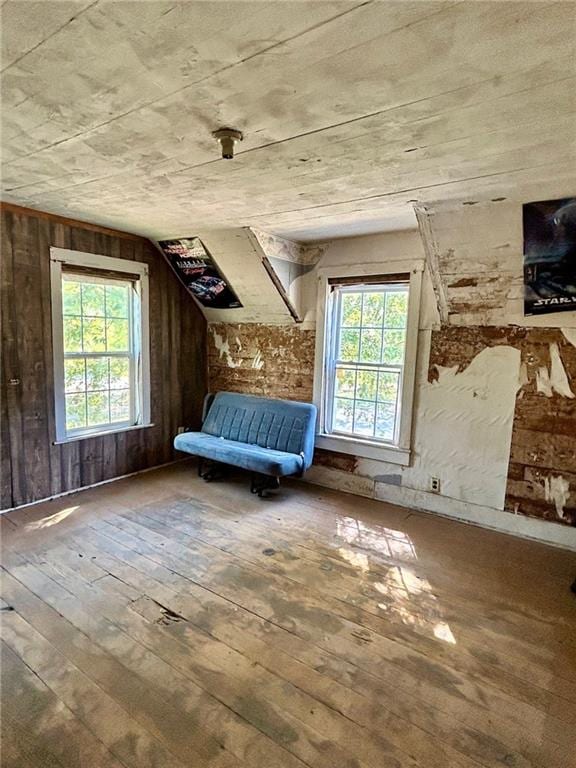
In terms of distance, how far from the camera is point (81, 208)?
10.4 feet

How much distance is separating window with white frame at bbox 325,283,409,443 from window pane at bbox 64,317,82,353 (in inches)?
90.9

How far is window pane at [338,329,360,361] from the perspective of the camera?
12.7 feet

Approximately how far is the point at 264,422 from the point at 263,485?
24.1 inches

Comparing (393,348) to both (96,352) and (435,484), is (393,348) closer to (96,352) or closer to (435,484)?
(435,484)

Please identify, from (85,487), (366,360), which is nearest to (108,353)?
(85,487)

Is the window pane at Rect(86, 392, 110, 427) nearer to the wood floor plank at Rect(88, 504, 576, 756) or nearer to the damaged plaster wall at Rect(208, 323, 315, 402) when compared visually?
the wood floor plank at Rect(88, 504, 576, 756)

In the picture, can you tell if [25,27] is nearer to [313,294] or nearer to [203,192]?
[203,192]

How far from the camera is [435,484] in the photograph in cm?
348

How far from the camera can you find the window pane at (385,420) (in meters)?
3.71

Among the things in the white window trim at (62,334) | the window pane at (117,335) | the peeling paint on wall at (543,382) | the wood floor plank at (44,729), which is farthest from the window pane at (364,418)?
the wood floor plank at (44,729)

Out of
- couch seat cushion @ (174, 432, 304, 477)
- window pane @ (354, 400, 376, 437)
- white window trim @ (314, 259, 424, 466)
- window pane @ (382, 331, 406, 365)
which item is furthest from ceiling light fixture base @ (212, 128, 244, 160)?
window pane @ (354, 400, 376, 437)

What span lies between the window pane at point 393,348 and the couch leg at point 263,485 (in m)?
1.52

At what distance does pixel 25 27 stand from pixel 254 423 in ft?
10.7

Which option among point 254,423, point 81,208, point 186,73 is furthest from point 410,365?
point 81,208
